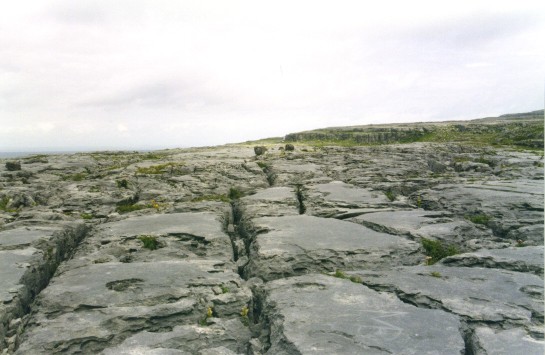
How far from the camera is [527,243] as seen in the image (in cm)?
1122

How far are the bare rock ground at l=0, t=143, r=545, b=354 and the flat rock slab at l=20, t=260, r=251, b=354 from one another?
1.3 inches

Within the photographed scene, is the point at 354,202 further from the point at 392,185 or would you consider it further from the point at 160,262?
the point at 160,262

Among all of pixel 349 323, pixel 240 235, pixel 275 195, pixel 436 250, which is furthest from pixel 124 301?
pixel 275 195

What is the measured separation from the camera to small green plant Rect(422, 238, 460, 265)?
1064cm

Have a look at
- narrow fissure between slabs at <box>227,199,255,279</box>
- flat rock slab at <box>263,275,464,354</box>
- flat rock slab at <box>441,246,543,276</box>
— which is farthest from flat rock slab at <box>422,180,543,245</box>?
narrow fissure between slabs at <box>227,199,255,279</box>

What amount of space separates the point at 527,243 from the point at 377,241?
437 centimetres

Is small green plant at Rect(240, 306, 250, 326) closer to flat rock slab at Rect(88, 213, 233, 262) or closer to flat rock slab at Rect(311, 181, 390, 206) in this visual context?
flat rock slab at Rect(88, 213, 233, 262)

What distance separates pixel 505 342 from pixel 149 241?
8.95 metres

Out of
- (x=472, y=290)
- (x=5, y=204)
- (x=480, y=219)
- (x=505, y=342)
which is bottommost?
(x=505, y=342)

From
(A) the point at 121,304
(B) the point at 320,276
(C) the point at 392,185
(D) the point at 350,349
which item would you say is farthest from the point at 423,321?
(C) the point at 392,185

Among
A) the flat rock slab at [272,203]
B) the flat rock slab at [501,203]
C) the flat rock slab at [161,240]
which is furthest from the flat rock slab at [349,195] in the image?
the flat rock slab at [161,240]

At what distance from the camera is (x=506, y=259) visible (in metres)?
9.88

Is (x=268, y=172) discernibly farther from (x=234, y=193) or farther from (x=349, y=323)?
(x=349, y=323)

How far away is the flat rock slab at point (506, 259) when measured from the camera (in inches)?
374
